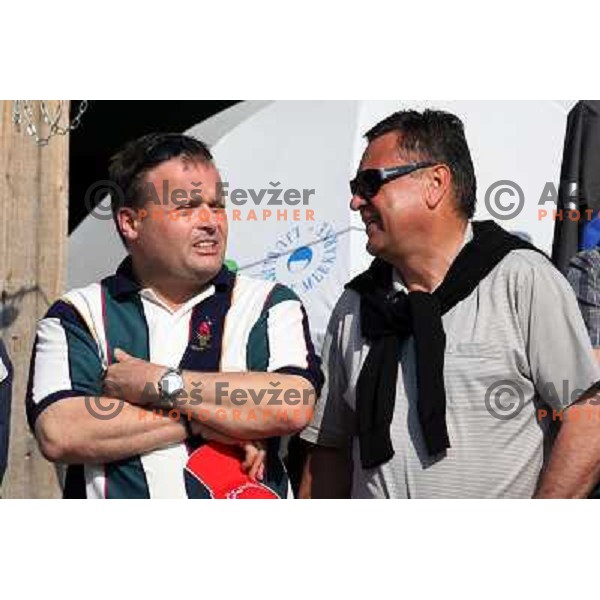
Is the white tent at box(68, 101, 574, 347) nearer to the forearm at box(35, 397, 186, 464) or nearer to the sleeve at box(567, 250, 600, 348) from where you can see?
the sleeve at box(567, 250, 600, 348)

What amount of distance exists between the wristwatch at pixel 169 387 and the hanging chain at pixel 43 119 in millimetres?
1614

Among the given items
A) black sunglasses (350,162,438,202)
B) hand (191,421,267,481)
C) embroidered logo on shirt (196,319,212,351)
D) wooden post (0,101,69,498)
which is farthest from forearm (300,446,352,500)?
wooden post (0,101,69,498)

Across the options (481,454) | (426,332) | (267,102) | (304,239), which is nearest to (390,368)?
(426,332)

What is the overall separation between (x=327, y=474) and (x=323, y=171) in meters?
1.38

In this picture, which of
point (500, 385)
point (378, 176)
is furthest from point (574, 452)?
point (378, 176)

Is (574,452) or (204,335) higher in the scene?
(204,335)

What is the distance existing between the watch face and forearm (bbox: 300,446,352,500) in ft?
1.85

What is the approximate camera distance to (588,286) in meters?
3.64

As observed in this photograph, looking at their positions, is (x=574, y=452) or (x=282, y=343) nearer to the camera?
(x=574, y=452)

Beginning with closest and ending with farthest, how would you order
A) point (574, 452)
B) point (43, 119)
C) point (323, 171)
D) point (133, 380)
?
point (574, 452), point (133, 380), point (323, 171), point (43, 119)

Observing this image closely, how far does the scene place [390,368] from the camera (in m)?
3.31

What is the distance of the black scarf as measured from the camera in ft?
10.6

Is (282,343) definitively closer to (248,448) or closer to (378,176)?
(248,448)
